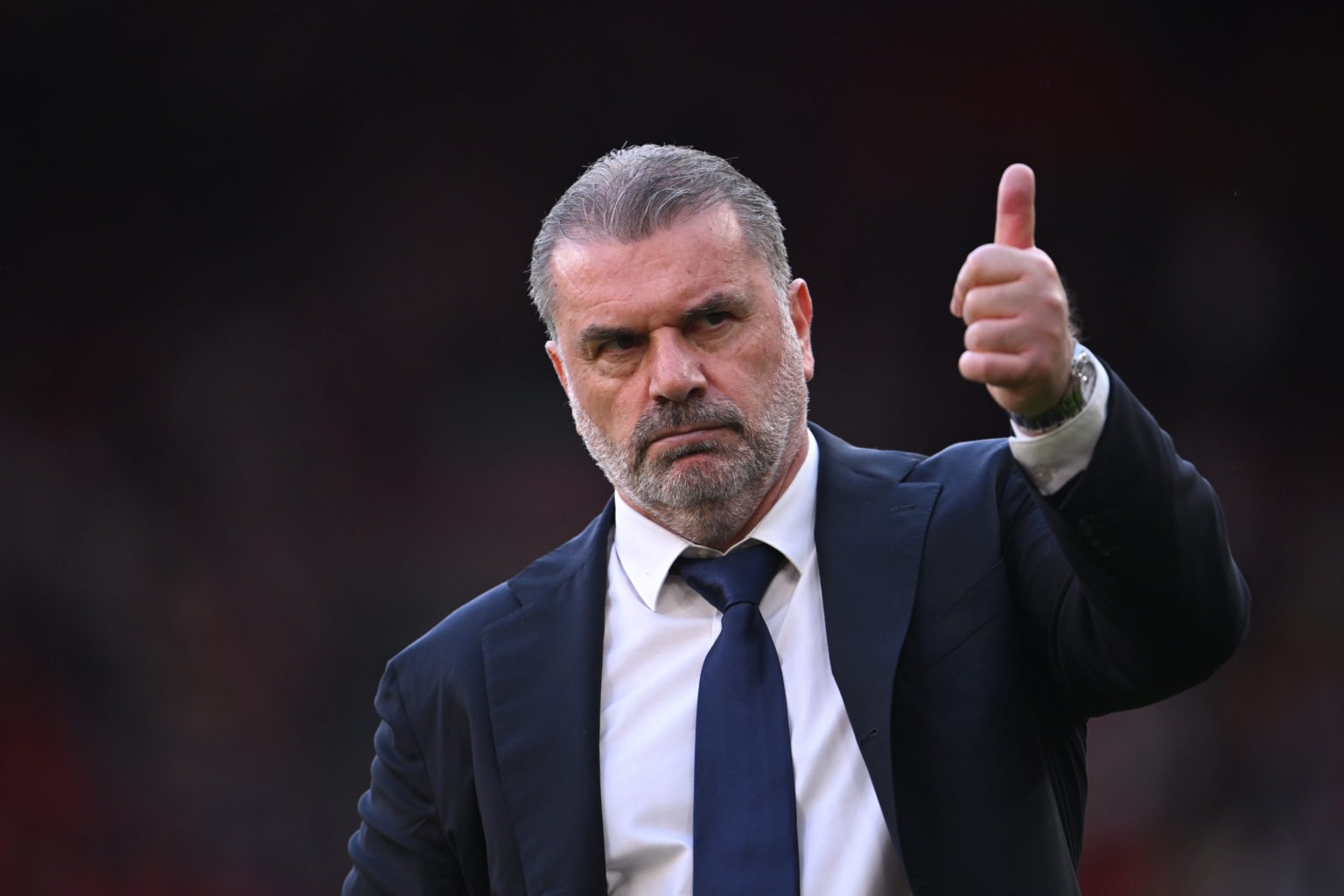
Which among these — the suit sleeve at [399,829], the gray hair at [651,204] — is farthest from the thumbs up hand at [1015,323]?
the suit sleeve at [399,829]

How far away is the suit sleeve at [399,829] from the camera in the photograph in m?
1.82

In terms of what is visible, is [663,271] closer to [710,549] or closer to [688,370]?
[688,370]

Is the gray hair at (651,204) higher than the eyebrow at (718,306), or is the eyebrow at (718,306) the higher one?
the gray hair at (651,204)

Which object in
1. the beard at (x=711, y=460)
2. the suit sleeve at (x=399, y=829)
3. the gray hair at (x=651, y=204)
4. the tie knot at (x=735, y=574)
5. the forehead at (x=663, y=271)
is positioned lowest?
the suit sleeve at (x=399, y=829)

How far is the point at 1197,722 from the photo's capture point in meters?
3.74

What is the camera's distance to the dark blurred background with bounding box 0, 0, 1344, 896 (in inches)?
145

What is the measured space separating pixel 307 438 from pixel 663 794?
2.38 metres

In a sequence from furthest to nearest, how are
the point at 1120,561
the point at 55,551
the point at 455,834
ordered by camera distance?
the point at 55,551 < the point at 455,834 < the point at 1120,561

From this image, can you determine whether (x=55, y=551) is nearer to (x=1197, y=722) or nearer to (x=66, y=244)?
(x=66, y=244)

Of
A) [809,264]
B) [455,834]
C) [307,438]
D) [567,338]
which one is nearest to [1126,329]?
[809,264]

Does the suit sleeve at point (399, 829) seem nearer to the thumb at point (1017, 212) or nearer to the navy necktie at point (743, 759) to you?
the navy necktie at point (743, 759)

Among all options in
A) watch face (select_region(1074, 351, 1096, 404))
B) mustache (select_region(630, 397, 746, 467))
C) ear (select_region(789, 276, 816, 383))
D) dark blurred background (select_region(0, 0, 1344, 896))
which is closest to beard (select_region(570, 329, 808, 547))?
mustache (select_region(630, 397, 746, 467))

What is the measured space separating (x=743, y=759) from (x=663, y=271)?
1.94 feet

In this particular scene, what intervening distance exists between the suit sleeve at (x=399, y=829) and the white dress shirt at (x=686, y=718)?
25cm
